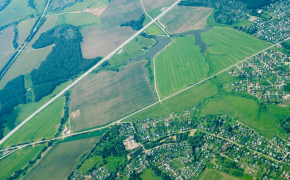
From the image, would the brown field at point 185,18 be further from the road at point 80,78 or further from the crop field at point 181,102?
the crop field at point 181,102

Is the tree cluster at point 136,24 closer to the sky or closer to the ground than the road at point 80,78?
closer to the sky

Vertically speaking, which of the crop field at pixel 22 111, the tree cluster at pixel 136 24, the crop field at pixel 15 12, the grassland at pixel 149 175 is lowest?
the grassland at pixel 149 175

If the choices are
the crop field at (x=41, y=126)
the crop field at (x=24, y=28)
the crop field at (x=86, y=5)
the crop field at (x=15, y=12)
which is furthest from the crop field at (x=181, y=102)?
the crop field at (x=15, y=12)

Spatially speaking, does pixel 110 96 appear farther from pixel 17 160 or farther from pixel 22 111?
pixel 17 160

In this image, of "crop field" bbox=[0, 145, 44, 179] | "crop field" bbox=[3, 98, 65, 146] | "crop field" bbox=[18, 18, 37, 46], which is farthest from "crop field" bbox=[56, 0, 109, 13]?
"crop field" bbox=[0, 145, 44, 179]

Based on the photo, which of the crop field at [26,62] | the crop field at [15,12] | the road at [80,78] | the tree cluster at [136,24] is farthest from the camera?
the crop field at [15,12]

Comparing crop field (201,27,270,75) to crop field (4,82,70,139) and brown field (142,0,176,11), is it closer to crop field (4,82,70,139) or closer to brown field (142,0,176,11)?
brown field (142,0,176,11)

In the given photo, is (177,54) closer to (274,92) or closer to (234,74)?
(234,74)
